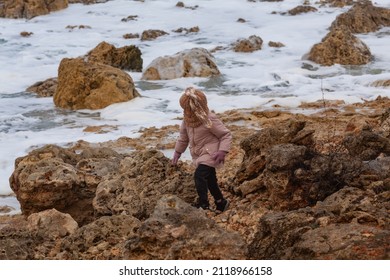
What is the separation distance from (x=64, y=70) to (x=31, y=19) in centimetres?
1548

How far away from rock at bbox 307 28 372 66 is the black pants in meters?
11.5

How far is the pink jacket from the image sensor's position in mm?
4812

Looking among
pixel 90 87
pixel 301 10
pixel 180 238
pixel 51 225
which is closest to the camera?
pixel 180 238

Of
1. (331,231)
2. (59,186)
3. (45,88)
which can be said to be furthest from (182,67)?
(331,231)

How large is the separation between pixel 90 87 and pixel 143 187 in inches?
293

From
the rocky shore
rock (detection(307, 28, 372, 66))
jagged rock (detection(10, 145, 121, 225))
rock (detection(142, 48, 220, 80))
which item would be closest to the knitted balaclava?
the rocky shore

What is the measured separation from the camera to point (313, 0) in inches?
1163

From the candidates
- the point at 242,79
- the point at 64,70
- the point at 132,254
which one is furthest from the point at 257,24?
the point at 132,254

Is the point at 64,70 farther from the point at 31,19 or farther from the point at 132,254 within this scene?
the point at 31,19

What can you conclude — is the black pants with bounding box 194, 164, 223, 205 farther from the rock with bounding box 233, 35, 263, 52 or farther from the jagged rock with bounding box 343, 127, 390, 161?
the rock with bounding box 233, 35, 263, 52

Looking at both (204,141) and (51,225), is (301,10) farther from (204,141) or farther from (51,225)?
(51,225)

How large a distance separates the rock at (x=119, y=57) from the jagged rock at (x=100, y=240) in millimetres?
12097

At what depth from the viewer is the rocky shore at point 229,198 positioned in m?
3.29

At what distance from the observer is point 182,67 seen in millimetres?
14898
